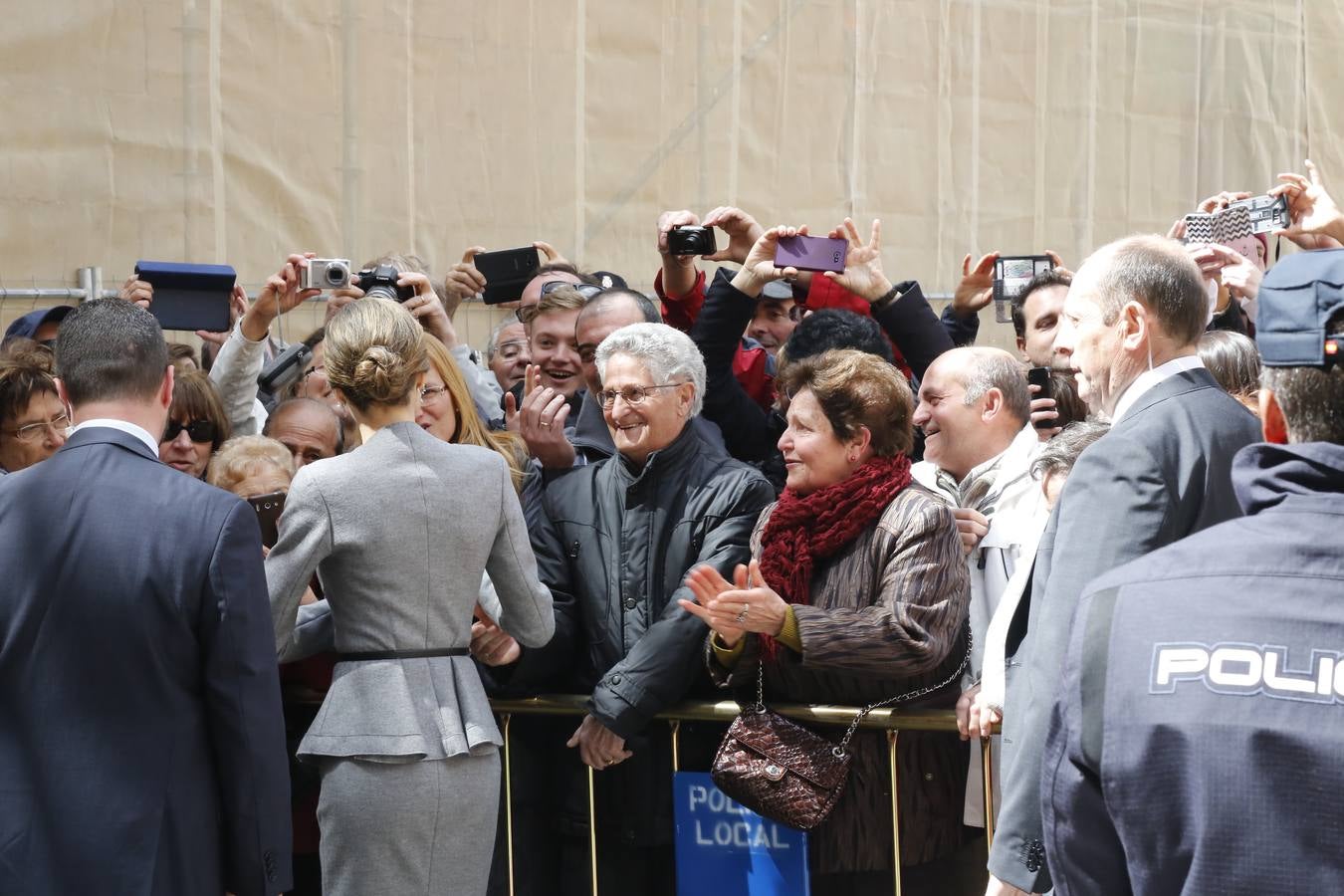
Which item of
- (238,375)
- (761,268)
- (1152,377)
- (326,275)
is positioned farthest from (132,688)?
(761,268)

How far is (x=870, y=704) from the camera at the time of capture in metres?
3.81

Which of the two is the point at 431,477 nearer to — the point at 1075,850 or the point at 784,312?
the point at 1075,850

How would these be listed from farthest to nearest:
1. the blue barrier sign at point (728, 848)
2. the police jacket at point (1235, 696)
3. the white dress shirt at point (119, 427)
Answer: the blue barrier sign at point (728, 848) → the white dress shirt at point (119, 427) → the police jacket at point (1235, 696)

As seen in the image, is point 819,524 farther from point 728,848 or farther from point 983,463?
point 728,848

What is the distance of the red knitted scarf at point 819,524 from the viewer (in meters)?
3.82

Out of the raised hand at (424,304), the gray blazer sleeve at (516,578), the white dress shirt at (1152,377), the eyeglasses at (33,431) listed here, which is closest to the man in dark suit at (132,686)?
the gray blazer sleeve at (516,578)

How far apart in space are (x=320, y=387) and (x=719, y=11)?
3.40 metres

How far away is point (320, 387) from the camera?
17.0 feet

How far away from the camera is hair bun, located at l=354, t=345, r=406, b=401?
3.53 metres

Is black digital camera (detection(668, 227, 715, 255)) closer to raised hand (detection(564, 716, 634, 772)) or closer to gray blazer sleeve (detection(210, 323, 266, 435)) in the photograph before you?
gray blazer sleeve (detection(210, 323, 266, 435))

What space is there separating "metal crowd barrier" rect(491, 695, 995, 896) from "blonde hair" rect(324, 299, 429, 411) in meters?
0.97

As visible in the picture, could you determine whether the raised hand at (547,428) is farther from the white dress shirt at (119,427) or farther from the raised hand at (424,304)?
the white dress shirt at (119,427)

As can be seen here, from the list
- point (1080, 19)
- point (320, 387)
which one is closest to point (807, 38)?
point (1080, 19)

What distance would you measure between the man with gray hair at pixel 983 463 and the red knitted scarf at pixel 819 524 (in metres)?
0.31
